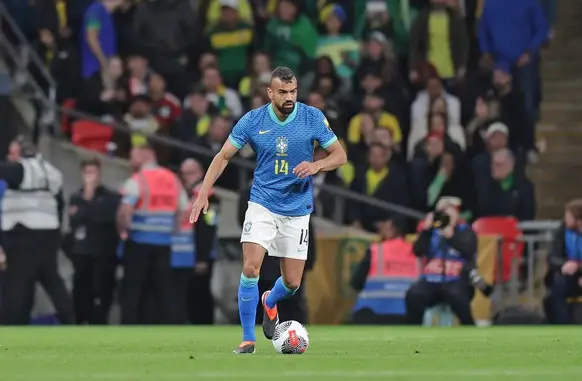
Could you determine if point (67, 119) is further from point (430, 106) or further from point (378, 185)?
point (430, 106)

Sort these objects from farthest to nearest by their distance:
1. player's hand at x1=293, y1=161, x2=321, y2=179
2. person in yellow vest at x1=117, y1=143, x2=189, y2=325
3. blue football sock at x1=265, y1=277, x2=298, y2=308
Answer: person in yellow vest at x1=117, y1=143, x2=189, y2=325 → blue football sock at x1=265, y1=277, x2=298, y2=308 → player's hand at x1=293, y1=161, x2=321, y2=179

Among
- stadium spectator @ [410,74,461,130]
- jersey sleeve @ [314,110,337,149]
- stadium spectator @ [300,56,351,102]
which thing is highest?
stadium spectator @ [300,56,351,102]

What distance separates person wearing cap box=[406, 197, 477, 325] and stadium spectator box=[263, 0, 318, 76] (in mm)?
3990

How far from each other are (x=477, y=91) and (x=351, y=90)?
5.42ft

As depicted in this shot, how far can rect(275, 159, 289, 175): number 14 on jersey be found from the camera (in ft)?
46.4

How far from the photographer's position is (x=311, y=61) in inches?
982

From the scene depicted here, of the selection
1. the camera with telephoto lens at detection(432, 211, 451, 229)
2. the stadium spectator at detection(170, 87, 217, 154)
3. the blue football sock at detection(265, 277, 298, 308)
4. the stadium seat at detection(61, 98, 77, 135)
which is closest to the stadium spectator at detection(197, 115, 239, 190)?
the stadium spectator at detection(170, 87, 217, 154)

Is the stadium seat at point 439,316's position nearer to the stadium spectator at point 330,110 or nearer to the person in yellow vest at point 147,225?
the stadium spectator at point 330,110

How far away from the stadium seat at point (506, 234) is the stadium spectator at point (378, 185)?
Result: 3.60ft

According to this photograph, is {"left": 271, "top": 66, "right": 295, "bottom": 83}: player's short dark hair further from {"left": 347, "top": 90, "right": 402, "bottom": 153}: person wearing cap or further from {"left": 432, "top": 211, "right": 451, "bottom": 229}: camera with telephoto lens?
{"left": 347, "top": 90, "right": 402, "bottom": 153}: person wearing cap
